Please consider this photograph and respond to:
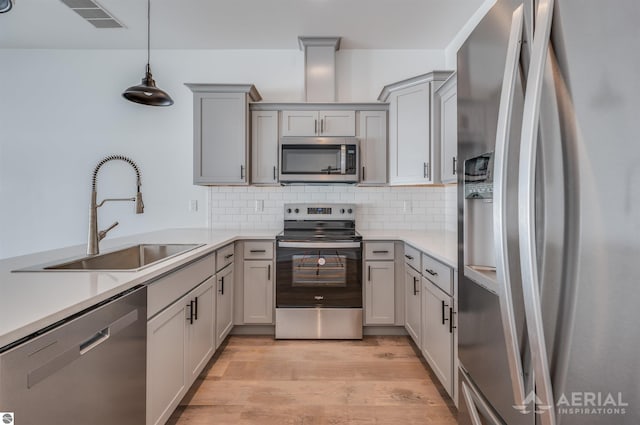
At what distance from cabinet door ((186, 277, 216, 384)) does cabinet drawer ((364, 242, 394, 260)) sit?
4.31 feet

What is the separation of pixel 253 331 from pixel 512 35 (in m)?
2.86

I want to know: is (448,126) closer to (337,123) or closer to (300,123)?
(337,123)

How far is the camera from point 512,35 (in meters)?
0.84

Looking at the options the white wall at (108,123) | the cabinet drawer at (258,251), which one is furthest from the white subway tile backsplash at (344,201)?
the cabinet drawer at (258,251)

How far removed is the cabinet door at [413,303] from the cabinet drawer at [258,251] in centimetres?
121

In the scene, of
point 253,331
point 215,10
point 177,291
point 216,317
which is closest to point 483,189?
point 177,291

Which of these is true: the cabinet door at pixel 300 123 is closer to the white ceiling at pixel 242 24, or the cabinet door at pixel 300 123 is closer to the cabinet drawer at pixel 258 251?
the white ceiling at pixel 242 24

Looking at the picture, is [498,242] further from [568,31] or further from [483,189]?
Result: [568,31]

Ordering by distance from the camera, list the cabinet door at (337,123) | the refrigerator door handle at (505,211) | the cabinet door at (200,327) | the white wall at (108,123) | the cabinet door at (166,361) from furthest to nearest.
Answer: the white wall at (108,123), the cabinet door at (337,123), the cabinet door at (200,327), the cabinet door at (166,361), the refrigerator door handle at (505,211)

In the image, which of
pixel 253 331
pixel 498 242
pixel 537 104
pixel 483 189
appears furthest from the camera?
pixel 253 331

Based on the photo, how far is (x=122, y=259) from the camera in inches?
79.6

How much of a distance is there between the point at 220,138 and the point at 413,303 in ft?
7.41

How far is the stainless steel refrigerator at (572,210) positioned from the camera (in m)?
0.62

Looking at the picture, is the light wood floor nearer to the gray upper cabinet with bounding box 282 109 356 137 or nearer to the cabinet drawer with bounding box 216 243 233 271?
the cabinet drawer with bounding box 216 243 233 271
